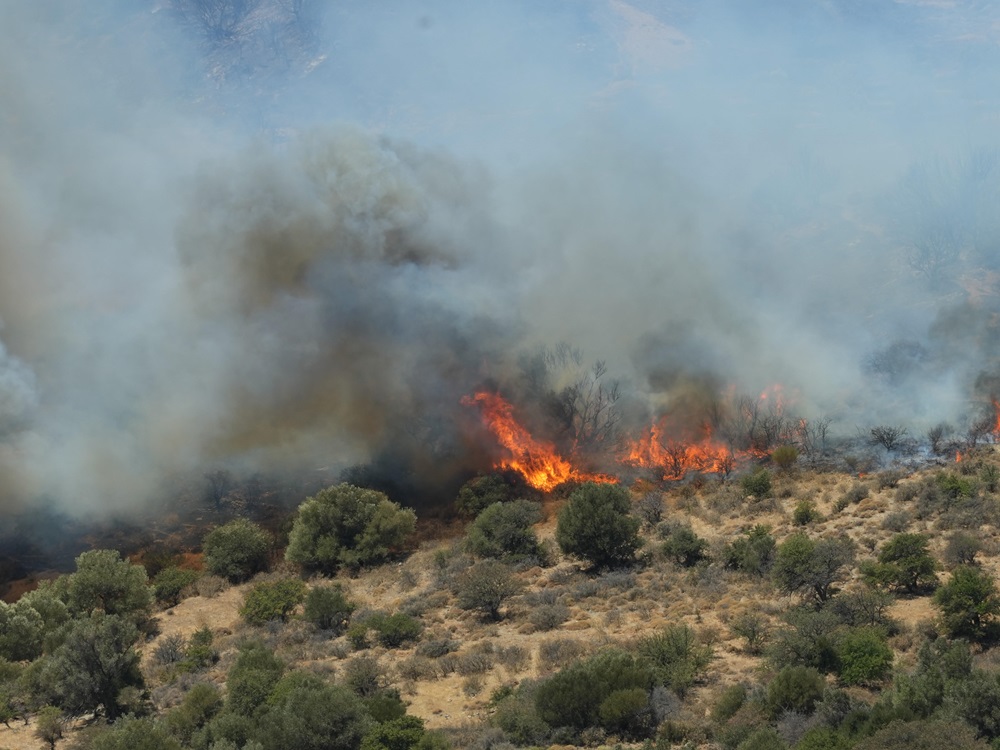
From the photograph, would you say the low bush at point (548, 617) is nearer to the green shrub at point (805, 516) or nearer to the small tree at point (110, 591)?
the green shrub at point (805, 516)

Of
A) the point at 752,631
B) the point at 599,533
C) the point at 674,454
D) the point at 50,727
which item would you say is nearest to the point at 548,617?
the point at 599,533

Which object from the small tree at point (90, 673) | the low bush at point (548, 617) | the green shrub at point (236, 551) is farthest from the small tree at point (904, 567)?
the green shrub at point (236, 551)

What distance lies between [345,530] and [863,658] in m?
27.8

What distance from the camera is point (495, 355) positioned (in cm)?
5891

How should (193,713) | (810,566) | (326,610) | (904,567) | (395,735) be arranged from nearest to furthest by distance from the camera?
(395,735)
(193,713)
(904,567)
(810,566)
(326,610)

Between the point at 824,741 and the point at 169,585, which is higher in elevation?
the point at 824,741

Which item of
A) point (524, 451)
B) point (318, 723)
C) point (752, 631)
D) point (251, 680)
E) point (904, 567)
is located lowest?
point (251, 680)

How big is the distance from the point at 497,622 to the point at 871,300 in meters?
48.3

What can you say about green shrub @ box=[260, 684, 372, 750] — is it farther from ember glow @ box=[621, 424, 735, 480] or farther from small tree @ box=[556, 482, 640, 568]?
ember glow @ box=[621, 424, 735, 480]

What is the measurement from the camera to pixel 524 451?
2207 inches

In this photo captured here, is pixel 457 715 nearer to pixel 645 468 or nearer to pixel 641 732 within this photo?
pixel 641 732

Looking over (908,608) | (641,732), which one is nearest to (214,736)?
(641,732)

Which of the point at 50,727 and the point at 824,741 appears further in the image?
the point at 50,727

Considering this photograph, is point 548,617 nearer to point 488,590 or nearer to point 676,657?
point 488,590
